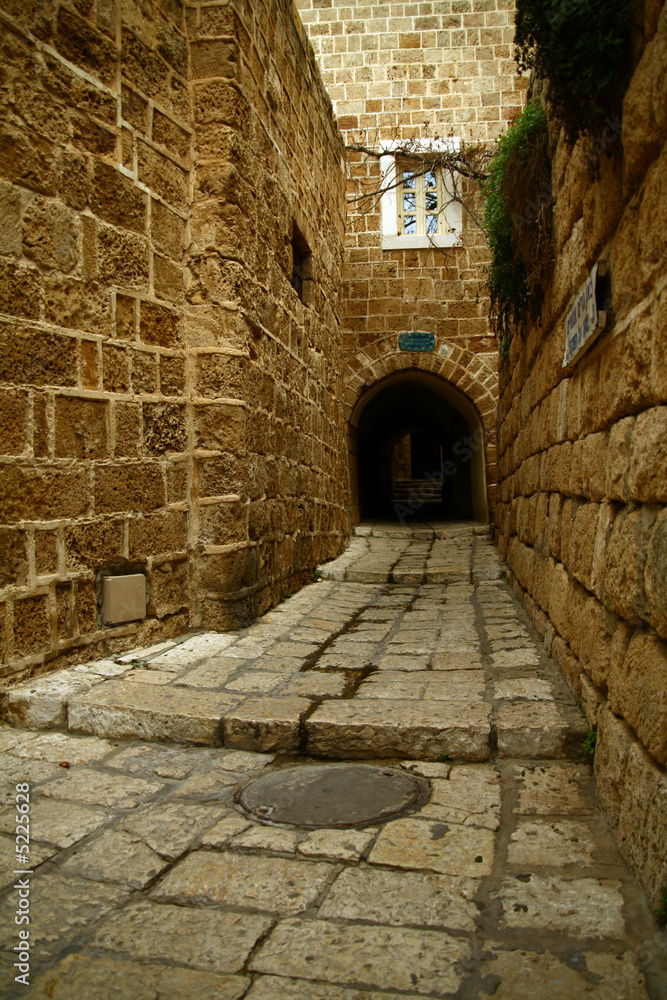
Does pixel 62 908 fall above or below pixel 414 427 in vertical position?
below

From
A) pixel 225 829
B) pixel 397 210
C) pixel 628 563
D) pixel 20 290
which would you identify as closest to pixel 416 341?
pixel 397 210

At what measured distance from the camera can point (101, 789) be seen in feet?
7.77

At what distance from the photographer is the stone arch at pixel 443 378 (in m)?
9.64

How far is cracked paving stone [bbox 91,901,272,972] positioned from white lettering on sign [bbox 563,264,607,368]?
201 cm

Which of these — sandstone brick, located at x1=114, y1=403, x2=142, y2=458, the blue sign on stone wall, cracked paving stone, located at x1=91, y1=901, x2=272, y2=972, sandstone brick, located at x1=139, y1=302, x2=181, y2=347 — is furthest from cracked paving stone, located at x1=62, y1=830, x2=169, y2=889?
the blue sign on stone wall

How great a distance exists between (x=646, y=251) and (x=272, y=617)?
11.2 feet

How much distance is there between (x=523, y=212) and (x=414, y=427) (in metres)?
12.9

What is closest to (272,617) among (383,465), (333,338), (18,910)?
(18,910)

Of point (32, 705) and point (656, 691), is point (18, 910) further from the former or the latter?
point (656, 691)

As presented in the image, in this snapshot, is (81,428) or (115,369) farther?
(115,369)

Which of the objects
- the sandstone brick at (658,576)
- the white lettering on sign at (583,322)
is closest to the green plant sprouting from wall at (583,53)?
the white lettering on sign at (583,322)

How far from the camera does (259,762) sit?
8.71ft

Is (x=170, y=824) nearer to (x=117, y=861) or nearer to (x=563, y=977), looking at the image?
(x=117, y=861)

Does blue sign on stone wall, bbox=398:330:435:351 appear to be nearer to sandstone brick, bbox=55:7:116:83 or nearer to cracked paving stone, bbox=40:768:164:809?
sandstone brick, bbox=55:7:116:83
